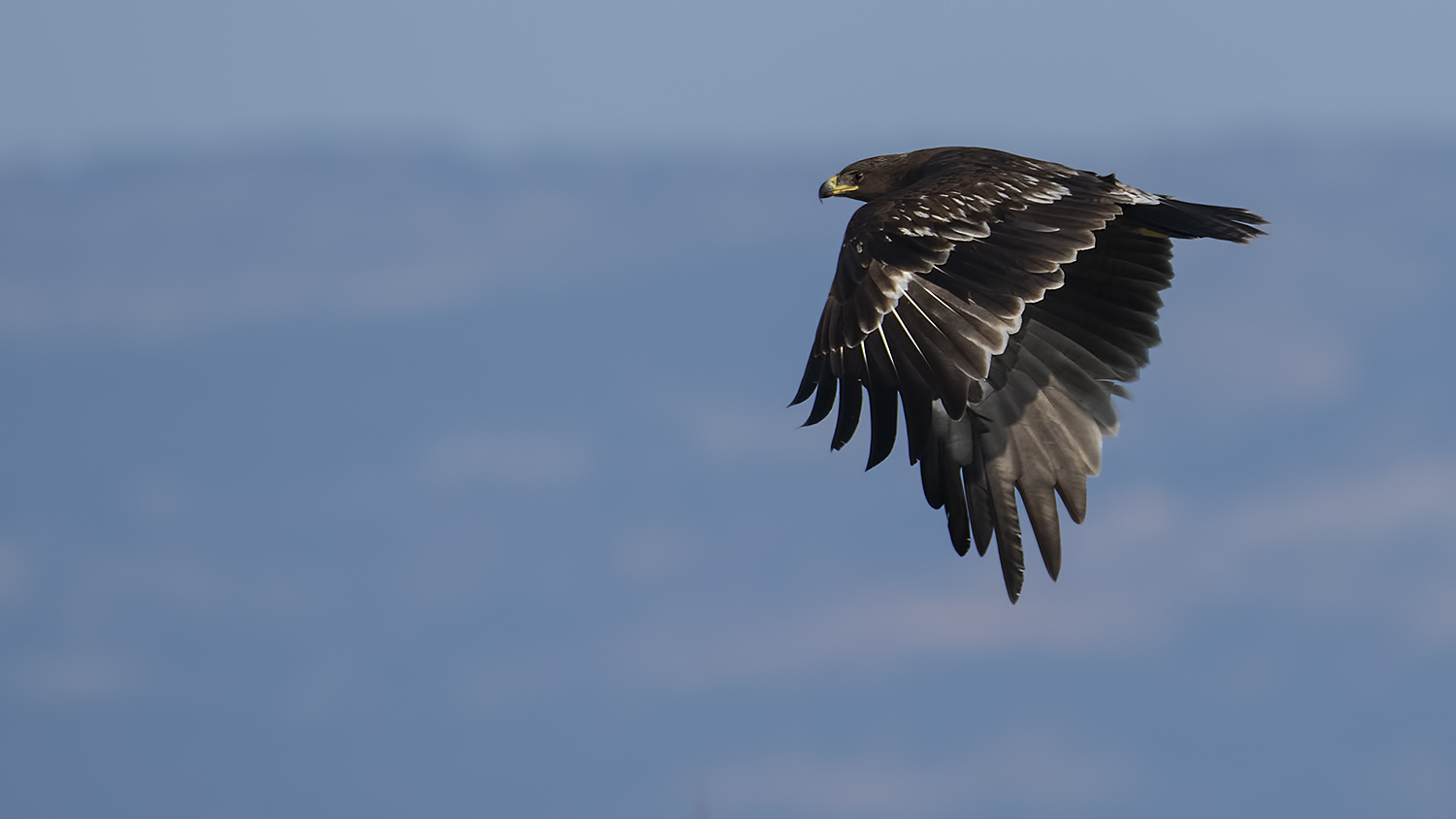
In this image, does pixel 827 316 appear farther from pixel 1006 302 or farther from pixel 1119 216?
pixel 1119 216

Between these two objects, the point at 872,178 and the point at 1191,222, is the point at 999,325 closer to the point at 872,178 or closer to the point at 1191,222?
the point at 1191,222

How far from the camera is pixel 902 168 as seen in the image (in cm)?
1309

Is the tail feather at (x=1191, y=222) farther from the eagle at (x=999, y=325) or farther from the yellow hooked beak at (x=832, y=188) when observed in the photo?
the yellow hooked beak at (x=832, y=188)

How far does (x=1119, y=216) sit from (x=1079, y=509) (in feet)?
5.97

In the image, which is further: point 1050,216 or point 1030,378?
point 1030,378

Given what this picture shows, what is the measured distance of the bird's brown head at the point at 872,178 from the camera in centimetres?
1304

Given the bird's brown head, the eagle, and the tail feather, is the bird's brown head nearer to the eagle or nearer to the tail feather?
the eagle

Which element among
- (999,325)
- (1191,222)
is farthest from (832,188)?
(999,325)

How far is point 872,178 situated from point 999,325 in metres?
4.54

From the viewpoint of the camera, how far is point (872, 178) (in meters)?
13.5

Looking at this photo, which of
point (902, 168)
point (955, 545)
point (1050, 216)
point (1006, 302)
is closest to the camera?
point (1006, 302)

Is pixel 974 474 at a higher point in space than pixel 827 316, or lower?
lower

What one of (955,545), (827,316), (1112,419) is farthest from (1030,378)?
(827,316)

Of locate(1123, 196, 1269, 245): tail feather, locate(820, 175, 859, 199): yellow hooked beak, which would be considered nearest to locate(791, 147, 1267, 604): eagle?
locate(1123, 196, 1269, 245): tail feather
